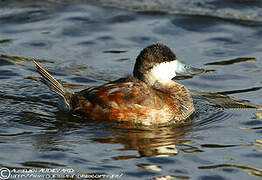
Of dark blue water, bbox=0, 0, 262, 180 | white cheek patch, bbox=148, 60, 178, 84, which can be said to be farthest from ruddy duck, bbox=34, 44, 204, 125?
dark blue water, bbox=0, 0, 262, 180

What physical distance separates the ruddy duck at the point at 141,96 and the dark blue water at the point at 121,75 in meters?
0.20

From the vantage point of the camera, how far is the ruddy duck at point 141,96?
7.17 m

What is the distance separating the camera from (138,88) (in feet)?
23.8

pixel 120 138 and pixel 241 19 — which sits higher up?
pixel 241 19

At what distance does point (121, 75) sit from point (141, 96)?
7.64 ft

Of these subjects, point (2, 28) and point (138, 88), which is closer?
point (138, 88)

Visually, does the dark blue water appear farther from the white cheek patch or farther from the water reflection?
the white cheek patch

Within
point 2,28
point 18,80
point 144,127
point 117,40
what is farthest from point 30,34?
point 144,127

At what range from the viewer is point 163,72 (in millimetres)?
7832

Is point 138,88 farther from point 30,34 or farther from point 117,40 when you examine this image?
point 30,34

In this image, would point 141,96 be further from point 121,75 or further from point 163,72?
point 121,75

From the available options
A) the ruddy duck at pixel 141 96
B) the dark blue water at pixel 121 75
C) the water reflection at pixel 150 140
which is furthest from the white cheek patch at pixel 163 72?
the water reflection at pixel 150 140

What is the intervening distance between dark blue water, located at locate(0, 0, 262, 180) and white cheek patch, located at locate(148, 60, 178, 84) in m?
0.70

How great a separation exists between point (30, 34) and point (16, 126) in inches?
184
